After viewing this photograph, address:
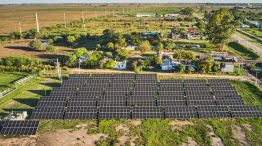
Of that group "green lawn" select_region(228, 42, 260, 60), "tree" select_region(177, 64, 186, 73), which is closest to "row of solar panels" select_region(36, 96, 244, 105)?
"tree" select_region(177, 64, 186, 73)

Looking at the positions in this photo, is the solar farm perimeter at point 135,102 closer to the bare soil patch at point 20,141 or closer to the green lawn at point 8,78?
the bare soil patch at point 20,141

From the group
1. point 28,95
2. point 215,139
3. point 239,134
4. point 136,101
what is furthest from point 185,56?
point 28,95

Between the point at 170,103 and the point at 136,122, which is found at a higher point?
the point at 170,103

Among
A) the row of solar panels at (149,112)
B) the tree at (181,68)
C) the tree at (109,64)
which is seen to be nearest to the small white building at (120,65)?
the tree at (109,64)

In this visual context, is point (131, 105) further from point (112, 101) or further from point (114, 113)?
point (114, 113)

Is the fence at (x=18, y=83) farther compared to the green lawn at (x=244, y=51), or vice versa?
the green lawn at (x=244, y=51)

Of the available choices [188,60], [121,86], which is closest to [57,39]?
[188,60]

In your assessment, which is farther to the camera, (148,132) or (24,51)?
(24,51)
